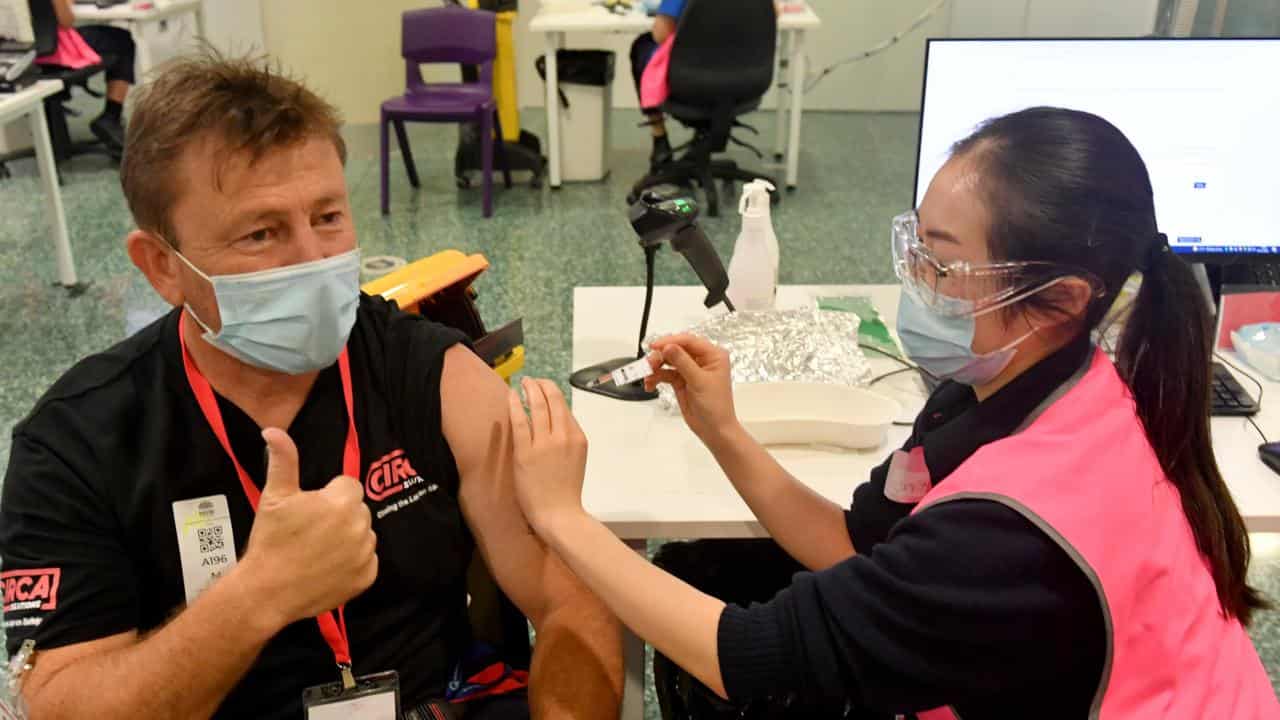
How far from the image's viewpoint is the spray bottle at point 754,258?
5.86 ft

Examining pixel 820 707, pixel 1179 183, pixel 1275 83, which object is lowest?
pixel 820 707

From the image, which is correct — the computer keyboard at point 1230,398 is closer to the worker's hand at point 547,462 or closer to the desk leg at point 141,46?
the worker's hand at point 547,462

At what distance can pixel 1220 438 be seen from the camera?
1497 mm

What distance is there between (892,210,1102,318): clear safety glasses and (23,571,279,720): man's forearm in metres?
0.79

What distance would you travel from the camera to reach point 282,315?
3.84 ft

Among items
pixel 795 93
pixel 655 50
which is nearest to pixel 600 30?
pixel 655 50

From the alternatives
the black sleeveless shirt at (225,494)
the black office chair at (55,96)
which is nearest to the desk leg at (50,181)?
the black office chair at (55,96)

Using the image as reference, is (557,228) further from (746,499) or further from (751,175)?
(746,499)

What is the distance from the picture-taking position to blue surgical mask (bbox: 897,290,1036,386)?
1122 millimetres

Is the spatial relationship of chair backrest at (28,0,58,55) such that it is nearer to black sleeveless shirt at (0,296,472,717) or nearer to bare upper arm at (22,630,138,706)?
black sleeveless shirt at (0,296,472,717)

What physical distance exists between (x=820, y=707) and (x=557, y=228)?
3479 millimetres

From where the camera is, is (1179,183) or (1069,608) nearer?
(1069,608)

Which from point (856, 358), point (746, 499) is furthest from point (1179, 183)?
point (746, 499)

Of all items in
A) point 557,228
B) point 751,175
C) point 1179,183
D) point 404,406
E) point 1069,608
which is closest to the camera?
point 1069,608
